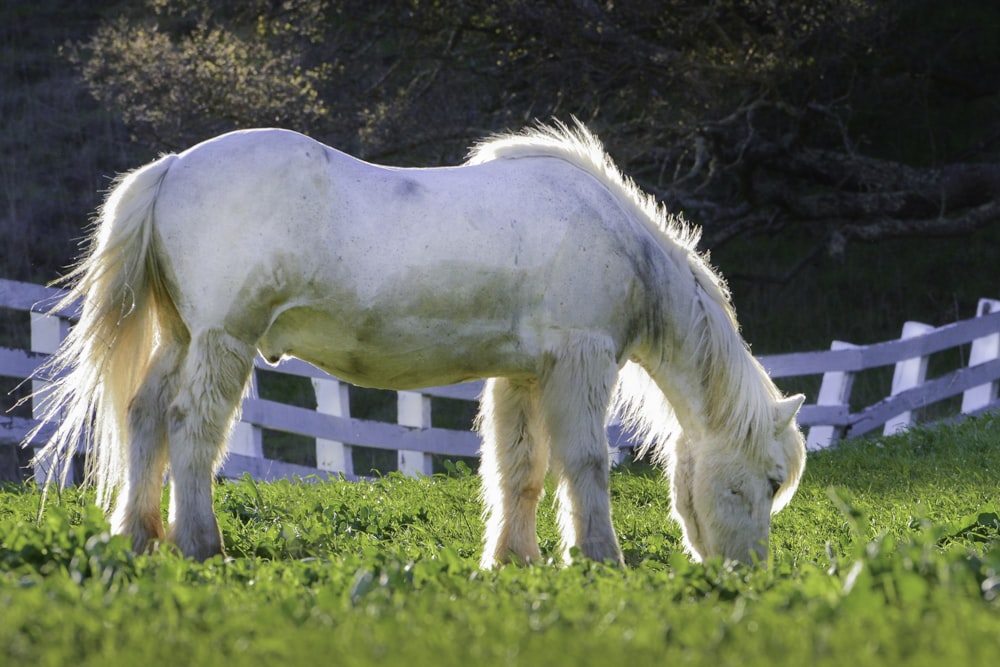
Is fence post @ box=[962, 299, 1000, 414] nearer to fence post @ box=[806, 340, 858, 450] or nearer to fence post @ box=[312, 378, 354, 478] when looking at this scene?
fence post @ box=[806, 340, 858, 450]

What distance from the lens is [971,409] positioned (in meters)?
11.3

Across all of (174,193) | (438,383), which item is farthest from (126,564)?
(438,383)

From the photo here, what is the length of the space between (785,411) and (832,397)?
483 centimetres

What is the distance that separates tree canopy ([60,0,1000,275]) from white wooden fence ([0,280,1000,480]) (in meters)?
2.34

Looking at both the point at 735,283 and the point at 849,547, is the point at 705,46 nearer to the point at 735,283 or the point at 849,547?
the point at 735,283

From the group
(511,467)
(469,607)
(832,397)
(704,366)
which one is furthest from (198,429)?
(832,397)

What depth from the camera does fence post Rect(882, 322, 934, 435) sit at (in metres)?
10.6

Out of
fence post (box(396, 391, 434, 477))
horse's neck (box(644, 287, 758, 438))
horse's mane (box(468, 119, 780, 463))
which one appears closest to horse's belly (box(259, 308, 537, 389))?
horse's neck (box(644, 287, 758, 438))

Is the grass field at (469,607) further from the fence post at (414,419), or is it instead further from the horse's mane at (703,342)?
the fence post at (414,419)

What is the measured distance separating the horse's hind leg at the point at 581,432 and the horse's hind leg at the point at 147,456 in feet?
4.91

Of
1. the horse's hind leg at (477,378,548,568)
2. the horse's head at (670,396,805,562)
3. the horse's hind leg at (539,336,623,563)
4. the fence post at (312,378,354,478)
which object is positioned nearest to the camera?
the horse's hind leg at (539,336,623,563)

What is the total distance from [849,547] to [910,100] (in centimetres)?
1115

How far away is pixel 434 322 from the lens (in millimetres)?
5168

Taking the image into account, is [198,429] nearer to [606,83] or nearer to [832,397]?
[832,397]
